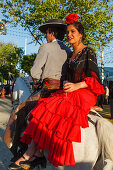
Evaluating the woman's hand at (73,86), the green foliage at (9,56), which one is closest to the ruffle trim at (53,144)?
the woman's hand at (73,86)

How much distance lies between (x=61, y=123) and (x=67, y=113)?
5.4 inches

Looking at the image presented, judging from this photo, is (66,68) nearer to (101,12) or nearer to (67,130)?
(67,130)

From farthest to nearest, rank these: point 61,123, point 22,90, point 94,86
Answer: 1. point 22,90
2. point 94,86
3. point 61,123

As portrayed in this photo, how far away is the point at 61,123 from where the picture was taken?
2033mm

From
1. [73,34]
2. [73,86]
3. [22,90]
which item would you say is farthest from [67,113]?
[22,90]

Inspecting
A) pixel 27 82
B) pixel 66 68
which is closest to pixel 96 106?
pixel 66 68

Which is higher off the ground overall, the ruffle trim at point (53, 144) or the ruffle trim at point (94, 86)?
the ruffle trim at point (94, 86)

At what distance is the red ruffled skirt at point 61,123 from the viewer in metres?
1.97

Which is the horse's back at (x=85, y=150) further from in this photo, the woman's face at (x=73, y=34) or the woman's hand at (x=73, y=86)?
the woman's face at (x=73, y=34)

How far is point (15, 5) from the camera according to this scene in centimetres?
1306

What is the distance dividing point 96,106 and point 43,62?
101 centimetres

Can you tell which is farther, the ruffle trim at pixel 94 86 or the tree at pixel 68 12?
the tree at pixel 68 12

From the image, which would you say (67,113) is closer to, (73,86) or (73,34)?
(73,86)

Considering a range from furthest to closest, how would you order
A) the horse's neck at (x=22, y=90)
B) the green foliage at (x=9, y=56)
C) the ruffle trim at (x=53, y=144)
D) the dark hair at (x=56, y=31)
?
1. the green foliage at (x=9, y=56)
2. the horse's neck at (x=22, y=90)
3. the dark hair at (x=56, y=31)
4. the ruffle trim at (x=53, y=144)
